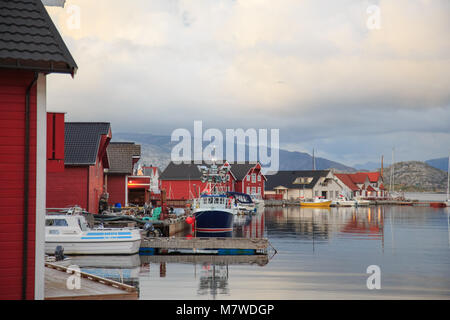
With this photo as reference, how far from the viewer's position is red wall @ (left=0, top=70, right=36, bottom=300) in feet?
39.2

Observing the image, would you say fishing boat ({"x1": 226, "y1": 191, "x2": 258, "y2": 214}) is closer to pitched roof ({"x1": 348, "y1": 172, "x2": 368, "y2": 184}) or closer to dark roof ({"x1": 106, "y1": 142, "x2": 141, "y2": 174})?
dark roof ({"x1": 106, "y1": 142, "x2": 141, "y2": 174})

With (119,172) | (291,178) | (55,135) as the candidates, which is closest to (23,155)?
(55,135)

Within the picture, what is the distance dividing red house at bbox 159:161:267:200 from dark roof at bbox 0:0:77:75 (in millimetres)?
82685

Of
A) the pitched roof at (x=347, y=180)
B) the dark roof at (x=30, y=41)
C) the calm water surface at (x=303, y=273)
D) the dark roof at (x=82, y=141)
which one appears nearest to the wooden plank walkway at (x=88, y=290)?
the calm water surface at (x=303, y=273)

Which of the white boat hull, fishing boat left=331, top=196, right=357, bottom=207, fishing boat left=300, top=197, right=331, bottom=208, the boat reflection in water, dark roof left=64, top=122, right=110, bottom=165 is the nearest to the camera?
the boat reflection in water

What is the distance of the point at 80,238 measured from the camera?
3091 cm

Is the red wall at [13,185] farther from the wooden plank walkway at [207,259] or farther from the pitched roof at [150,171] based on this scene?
the pitched roof at [150,171]

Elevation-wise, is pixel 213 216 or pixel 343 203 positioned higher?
pixel 213 216

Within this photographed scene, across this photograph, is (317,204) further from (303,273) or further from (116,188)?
(303,273)

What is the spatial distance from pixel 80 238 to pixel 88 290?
15847mm

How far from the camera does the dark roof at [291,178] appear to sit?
13162cm

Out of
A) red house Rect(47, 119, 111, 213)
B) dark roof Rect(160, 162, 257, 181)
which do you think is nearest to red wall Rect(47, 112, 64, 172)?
red house Rect(47, 119, 111, 213)
